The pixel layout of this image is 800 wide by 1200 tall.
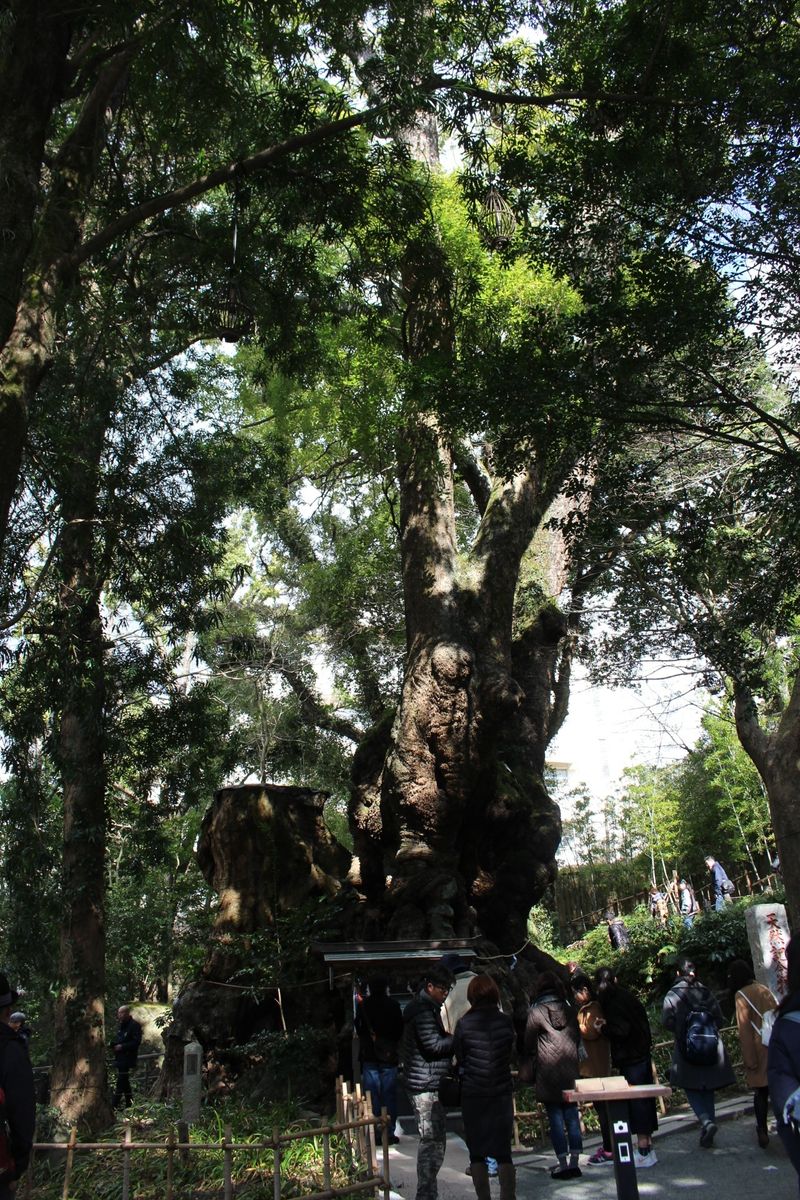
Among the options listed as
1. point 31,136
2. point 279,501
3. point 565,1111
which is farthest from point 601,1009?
point 279,501

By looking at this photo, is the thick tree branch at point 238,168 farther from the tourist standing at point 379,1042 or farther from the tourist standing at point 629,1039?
the tourist standing at point 629,1039

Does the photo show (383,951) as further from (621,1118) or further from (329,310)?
(329,310)

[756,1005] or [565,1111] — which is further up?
[756,1005]

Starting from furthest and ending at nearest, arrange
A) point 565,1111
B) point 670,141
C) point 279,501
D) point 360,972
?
point 279,501 < point 360,972 < point 670,141 < point 565,1111

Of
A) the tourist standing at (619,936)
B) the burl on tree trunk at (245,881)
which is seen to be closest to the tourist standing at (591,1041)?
the burl on tree trunk at (245,881)

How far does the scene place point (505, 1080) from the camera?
5.41 metres

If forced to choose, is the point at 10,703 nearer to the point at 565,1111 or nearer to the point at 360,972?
the point at 360,972

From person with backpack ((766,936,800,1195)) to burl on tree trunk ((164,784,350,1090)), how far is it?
8.81 meters

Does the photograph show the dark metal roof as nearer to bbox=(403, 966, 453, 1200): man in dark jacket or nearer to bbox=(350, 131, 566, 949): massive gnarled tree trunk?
bbox=(350, 131, 566, 949): massive gnarled tree trunk

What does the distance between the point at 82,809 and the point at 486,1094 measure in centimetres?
641

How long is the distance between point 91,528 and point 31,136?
442 centimetres

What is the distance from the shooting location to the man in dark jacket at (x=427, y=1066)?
18.2 feet

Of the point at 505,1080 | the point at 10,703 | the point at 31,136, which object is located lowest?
the point at 505,1080

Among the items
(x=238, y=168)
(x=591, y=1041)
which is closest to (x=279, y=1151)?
(x=591, y=1041)
